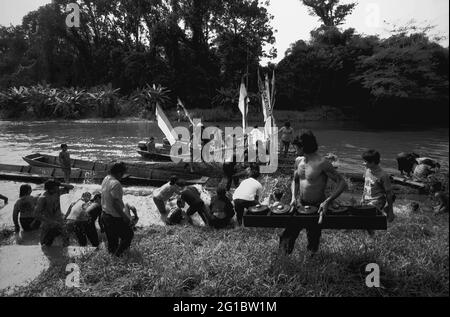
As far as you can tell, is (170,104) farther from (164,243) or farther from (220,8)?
(164,243)

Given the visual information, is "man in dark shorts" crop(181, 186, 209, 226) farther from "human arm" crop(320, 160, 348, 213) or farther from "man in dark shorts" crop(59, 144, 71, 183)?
"man in dark shorts" crop(59, 144, 71, 183)

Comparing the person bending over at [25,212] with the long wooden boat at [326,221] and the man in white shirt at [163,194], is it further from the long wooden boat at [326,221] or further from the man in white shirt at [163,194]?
the long wooden boat at [326,221]

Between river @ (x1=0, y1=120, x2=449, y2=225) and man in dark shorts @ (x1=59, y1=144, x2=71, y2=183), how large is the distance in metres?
0.87

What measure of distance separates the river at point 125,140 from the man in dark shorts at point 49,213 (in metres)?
4.20

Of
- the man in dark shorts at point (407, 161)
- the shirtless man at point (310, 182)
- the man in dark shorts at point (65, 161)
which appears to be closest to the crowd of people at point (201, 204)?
the shirtless man at point (310, 182)

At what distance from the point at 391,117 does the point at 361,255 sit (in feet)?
109

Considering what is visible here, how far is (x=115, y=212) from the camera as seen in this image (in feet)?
16.2

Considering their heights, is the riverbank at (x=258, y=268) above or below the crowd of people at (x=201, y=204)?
below

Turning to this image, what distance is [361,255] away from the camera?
4.67 m

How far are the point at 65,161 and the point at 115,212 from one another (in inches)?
290

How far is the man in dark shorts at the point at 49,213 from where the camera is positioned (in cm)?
605

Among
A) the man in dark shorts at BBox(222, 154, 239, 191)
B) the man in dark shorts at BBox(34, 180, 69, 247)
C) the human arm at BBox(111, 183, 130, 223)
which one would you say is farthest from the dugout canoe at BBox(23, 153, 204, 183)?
the human arm at BBox(111, 183, 130, 223)

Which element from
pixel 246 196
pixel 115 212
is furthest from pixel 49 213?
pixel 246 196
